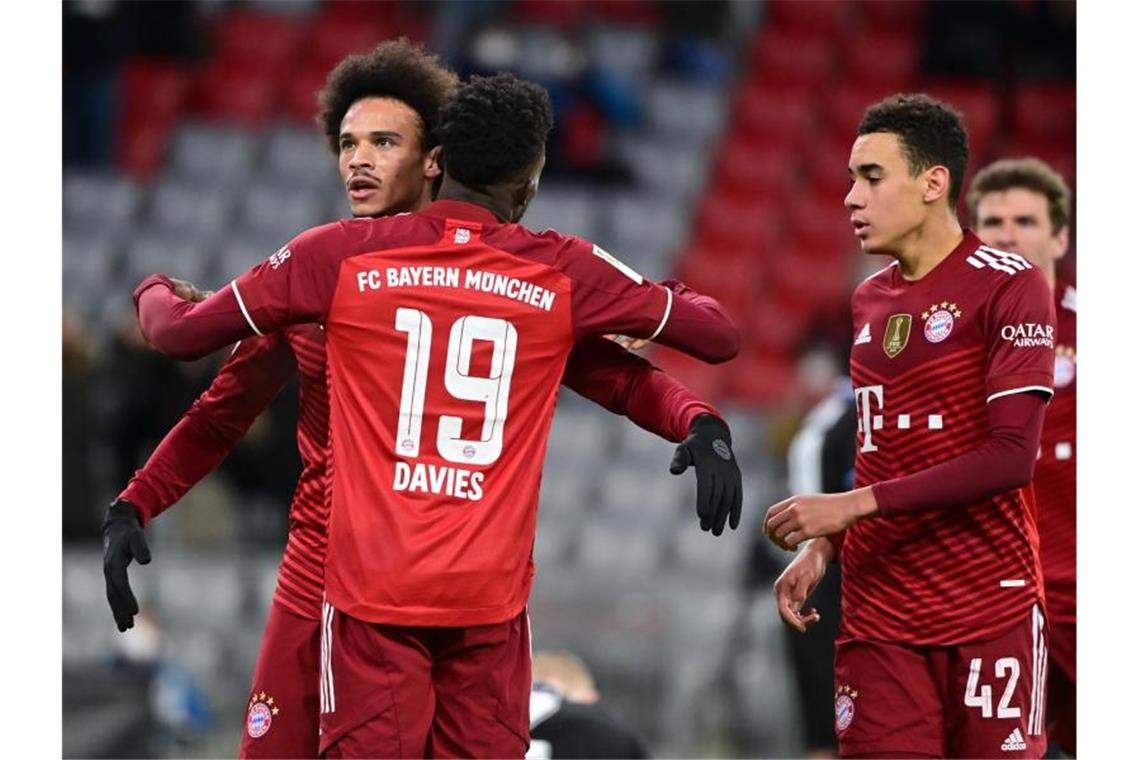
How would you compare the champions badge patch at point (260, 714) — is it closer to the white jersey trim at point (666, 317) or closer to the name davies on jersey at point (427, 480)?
the name davies on jersey at point (427, 480)

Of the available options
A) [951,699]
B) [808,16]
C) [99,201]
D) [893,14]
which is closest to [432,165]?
[951,699]

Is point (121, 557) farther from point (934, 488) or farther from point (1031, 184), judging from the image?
point (1031, 184)

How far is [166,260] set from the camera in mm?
11836

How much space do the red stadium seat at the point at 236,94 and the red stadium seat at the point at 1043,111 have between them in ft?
18.9

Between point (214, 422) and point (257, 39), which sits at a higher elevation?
point (257, 39)

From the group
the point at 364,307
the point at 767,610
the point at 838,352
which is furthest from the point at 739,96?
the point at 364,307

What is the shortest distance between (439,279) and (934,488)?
1224mm

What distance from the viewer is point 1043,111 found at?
42.1ft

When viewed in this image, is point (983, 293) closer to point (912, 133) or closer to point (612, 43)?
point (912, 133)

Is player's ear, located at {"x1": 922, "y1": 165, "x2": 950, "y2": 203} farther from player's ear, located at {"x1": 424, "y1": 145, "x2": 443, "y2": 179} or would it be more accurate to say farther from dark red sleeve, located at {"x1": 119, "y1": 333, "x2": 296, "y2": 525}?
dark red sleeve, located at {"x1": 119, "y1": 333, "x2": 296, "y2": 525}

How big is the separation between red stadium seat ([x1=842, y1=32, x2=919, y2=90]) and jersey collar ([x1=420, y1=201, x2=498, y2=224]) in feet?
33.6

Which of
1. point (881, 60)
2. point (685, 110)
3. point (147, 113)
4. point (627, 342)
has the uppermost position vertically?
point (881, 60)

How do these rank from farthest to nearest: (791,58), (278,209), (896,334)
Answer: (791,58) < (278,209) < (896,334)

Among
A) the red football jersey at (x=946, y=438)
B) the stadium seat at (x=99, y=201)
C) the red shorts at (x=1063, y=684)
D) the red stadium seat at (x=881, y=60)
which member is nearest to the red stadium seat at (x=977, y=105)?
the red stadium seat at (x=881, y=60)
